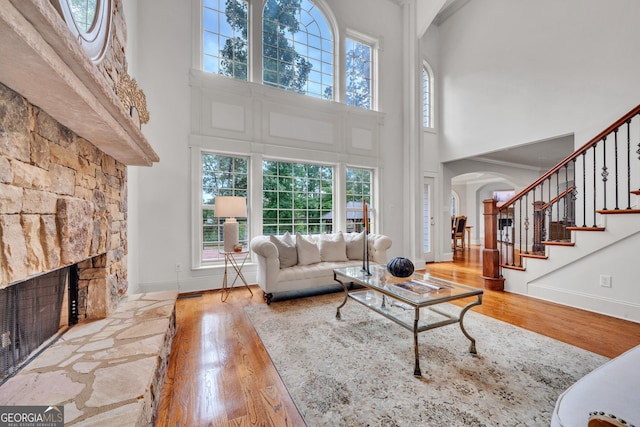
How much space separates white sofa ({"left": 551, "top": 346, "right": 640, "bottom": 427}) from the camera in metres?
0.72

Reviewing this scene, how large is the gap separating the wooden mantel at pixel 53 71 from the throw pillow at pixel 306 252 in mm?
2398

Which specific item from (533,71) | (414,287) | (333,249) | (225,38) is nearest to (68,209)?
(414,287)

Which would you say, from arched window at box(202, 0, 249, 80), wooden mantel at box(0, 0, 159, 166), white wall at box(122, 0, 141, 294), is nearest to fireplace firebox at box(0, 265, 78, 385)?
wooden mantel at box(0, 0, 159, 166)

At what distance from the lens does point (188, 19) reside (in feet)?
12.2

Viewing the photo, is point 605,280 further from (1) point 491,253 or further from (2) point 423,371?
(2) point 423,371

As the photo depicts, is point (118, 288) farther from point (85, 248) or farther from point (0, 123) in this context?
point (0, 123)

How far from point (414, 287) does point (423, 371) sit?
597 millimetres

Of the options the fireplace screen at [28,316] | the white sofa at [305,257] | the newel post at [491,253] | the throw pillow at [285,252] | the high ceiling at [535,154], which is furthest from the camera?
the high ceiling at [535,154]

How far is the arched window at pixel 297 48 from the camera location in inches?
171

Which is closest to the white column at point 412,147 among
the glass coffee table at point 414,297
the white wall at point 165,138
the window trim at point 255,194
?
the window trim at point 255,194

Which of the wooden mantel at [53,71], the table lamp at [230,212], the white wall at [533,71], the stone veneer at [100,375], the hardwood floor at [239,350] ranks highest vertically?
the white wall at [533,71]

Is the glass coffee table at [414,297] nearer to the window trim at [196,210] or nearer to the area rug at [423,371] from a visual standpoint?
the area rug at [423,371]

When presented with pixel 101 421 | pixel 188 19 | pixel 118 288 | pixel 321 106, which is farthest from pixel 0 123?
pixel 321 106

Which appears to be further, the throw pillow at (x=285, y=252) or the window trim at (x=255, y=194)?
the window trim at (x=255, y=194)
